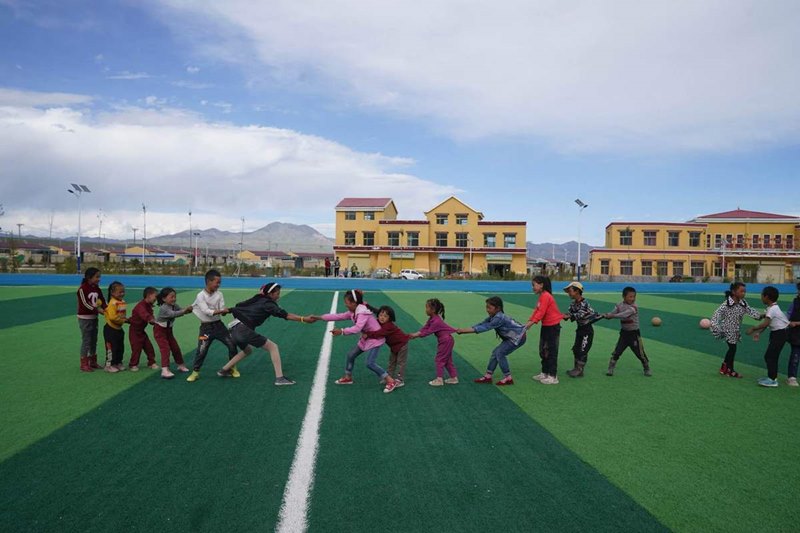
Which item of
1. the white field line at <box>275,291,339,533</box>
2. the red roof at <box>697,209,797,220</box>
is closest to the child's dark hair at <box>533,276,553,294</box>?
the white field line at <box>275,291,339,533</box>

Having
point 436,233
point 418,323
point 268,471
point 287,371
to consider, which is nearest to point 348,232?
point 436,233

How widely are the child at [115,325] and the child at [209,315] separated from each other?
1.41m

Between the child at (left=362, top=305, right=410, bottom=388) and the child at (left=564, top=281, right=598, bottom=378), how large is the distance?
2743 mm

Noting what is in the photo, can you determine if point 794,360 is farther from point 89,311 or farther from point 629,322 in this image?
point 89,311

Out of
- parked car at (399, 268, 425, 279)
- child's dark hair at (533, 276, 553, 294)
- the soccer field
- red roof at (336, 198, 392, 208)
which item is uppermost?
red roof at (336, 198, 392, 208)

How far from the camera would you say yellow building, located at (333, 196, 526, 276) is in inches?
2530

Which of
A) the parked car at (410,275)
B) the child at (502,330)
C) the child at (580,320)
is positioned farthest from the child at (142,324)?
the parked car at (410,275)

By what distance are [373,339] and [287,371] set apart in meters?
2.16

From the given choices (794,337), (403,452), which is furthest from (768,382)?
(403,452)

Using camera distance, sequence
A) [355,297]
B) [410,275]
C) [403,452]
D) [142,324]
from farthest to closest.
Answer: [410,275] < [142,324] < [355,297] < [403,452]

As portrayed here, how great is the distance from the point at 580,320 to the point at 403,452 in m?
4.52

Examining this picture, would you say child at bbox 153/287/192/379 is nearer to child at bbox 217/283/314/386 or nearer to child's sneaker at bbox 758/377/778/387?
child at bbox 217/283/314/386

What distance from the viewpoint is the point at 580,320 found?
28.5ft

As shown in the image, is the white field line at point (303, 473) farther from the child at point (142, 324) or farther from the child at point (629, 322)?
the child at point (629, 322)
